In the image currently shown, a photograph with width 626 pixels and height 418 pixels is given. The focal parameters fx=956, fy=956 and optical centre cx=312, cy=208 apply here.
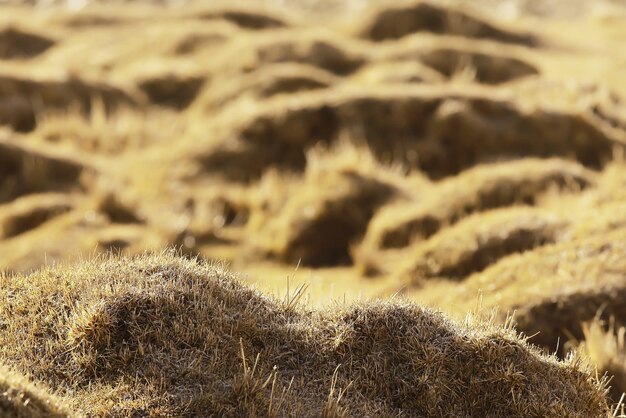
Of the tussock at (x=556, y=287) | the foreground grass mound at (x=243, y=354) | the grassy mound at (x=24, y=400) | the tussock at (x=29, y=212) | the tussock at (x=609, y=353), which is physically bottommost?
the tussock at (x=29, y=212)

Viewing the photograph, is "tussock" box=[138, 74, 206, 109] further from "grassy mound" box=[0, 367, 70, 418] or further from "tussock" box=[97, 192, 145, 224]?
"grassy mound" box=[0, 367, 70, 418]

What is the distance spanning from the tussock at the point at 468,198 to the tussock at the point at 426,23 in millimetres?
11369

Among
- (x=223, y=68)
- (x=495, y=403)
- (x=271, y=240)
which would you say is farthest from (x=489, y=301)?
(x=223, y=68)

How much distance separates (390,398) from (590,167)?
11145 mm

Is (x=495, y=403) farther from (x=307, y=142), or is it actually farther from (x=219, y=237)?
(x=307, y=142)

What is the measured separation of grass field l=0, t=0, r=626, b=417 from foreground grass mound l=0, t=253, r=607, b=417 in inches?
0.7

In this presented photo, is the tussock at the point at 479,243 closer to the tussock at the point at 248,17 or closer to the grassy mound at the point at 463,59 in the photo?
the grassy mound at the point at 463,59

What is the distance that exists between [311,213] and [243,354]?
8.91 metres

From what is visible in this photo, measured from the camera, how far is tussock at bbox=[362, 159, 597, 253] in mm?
12984

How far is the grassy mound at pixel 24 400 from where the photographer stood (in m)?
4.48

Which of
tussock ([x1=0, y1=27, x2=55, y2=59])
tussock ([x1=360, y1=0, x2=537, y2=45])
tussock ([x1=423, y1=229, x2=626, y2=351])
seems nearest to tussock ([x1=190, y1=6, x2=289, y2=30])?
tussock ([x1=360, y1=0, x2=537, y2=45])

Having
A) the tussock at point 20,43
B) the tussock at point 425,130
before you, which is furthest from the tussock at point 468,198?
the tussock at point 20,43

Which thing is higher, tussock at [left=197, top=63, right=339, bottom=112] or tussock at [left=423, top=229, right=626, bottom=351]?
tussock at [left=423, top=229, right=626, bottom=351]

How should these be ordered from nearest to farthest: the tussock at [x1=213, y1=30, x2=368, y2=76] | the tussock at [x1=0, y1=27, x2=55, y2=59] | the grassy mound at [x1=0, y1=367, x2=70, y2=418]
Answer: the grassy mound at [x1=0, y1=367, x2=70, y2=418], the tussock at [x1=213, y1=30, x2=368, y2=76], the tussock at [x1=0, y1=27, x2=55, y2=59]
